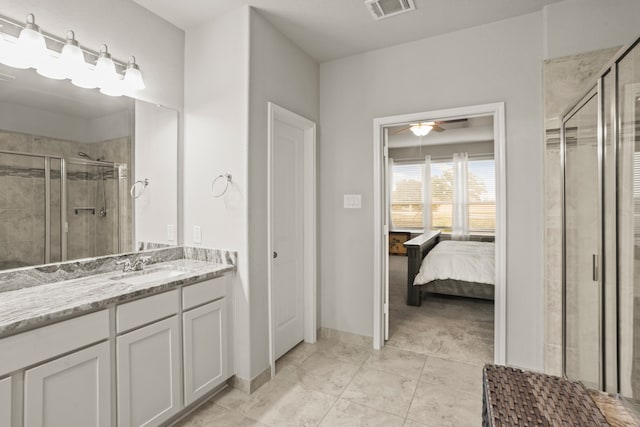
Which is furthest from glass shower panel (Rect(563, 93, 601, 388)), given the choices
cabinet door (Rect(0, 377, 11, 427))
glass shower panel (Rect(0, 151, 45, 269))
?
glass shower panel (Rect(0, 151, 45, 269))

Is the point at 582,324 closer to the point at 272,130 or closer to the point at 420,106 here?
the point at 420,106

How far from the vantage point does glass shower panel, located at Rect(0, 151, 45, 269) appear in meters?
1.66

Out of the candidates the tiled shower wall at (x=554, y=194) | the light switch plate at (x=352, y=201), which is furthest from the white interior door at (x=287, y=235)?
the tiled shower wall at (x=554, y=194)

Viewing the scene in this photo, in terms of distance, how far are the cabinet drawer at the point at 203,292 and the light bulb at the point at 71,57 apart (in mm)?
1438

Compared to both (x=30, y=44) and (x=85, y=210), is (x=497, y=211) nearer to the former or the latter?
(x=85, y=210)

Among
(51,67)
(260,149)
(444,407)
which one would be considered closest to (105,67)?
(51,67)

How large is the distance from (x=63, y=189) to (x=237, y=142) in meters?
1.06

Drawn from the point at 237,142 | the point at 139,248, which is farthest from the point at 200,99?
the point at 139,248

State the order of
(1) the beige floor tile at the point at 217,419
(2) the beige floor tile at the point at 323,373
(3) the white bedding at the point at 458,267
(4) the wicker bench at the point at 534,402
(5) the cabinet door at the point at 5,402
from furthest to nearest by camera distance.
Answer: (3) the white bedding at the point at 458,267 < (2) the beige floor tile at the point at 323,373 < (1) the beige floor tile at the point at 217,419 < (5) the cabinet door at the point at 5,402 < (4) the wicker bench at the point at 534,402

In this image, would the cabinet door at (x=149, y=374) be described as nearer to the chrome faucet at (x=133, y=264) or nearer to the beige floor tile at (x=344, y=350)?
the chrome faucet at (x=133, y=264)

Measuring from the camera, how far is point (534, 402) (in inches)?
35.0

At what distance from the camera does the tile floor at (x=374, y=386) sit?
1.99m

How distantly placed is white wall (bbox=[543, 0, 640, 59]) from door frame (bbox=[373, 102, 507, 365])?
1.69ft

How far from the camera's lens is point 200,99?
2.47 metres
